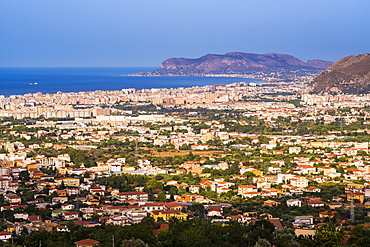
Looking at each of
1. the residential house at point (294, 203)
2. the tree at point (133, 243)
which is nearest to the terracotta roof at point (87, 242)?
the tree at point (133, 243)

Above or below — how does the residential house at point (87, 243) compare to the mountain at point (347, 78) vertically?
below

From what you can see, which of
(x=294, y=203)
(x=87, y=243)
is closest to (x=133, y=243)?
(x=87, y=243)

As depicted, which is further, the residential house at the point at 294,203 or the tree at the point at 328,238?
the residential house at the point at 294,203

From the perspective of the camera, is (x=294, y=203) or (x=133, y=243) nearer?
(x=133, y=243)

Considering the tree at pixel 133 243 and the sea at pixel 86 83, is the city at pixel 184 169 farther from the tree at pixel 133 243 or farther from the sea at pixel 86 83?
the sea at pixel 86 83

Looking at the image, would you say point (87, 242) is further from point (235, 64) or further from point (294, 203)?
point (235, 64)

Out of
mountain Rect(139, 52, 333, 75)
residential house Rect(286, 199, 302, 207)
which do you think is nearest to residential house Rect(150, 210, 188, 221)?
residential house Rect(286, 199, 302, 207)
